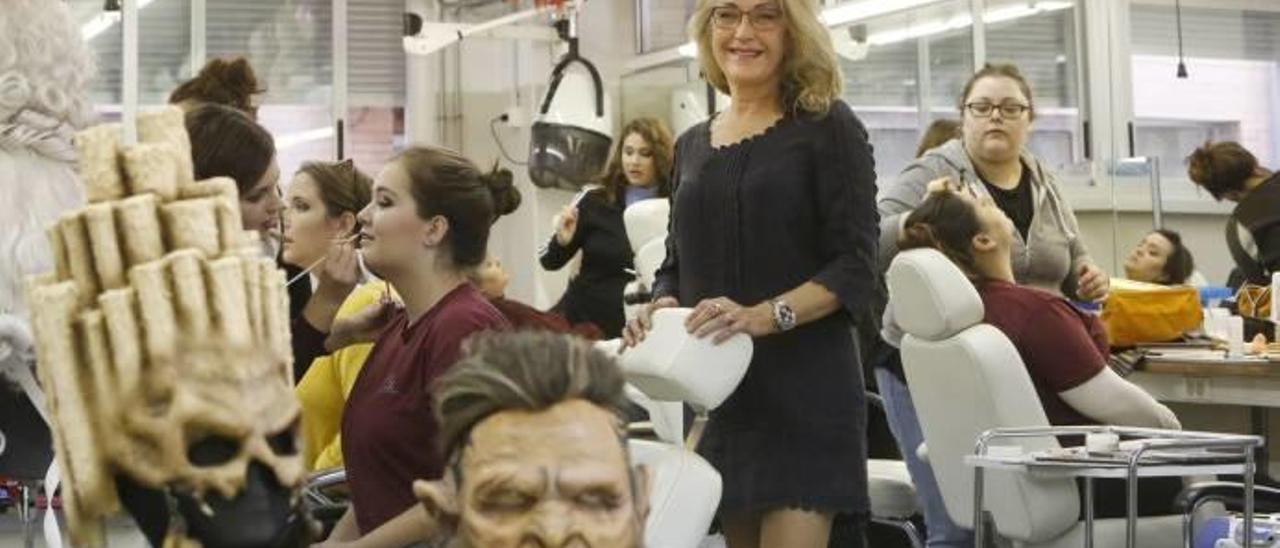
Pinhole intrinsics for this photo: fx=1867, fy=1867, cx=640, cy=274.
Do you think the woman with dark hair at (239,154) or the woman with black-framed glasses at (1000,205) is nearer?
the woman with dark hair at (239,154)

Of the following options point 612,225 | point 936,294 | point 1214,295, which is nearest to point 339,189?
point 936,294

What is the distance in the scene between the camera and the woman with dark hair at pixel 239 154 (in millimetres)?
1854

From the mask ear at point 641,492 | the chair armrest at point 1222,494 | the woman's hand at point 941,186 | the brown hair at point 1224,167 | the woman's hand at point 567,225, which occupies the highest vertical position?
the brown hair at point 1224,167

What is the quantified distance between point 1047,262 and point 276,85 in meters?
6.20

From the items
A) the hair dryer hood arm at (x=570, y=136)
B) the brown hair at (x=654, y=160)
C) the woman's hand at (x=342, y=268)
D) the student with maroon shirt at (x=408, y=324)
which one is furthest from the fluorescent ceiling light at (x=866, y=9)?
the student with maroon shirt at (x=408, y=324)

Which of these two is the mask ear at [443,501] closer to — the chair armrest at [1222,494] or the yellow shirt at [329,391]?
the yellow shirt at [329,391]

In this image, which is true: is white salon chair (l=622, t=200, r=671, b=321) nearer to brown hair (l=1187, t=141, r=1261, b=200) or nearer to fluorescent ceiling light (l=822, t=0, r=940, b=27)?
brown hair (l=1187, t=141, r=1261, b=200)

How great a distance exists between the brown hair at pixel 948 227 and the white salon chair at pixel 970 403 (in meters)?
0.19

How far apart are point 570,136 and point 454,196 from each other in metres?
5.85

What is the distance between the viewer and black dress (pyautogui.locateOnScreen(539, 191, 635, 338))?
19.4 ft

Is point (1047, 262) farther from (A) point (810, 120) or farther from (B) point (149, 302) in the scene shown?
(B) point (149, 302)

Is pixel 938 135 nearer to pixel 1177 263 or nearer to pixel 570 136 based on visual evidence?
pixel 1177 263

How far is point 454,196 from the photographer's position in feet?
8.09

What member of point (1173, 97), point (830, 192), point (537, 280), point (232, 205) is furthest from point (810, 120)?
point (537, 280)
